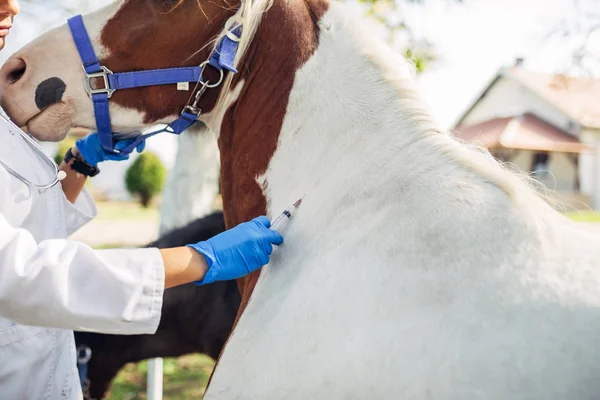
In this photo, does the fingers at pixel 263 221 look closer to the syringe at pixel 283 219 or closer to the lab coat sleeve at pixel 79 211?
the syringe at pixel 283 219

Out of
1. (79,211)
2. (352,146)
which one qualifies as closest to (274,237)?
(352,146)

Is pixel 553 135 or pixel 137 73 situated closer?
pixel 137 73

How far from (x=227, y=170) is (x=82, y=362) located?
187cm

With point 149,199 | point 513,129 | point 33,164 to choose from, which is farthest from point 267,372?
point 513,129

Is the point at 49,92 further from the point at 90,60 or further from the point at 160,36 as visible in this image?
the point at 160,36

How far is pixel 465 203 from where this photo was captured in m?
1.34

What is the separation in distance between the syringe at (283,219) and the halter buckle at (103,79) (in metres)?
0.72

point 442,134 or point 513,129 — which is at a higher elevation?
point 442,134

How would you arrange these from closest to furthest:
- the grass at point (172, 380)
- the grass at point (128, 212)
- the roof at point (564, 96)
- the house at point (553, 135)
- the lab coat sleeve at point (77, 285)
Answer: the lab coat sleeve at point (77, 285) → the grass at point (172, 380) → the grass at point (128, 212) → the house at point (553, 135) → the roof at point (564, 96)

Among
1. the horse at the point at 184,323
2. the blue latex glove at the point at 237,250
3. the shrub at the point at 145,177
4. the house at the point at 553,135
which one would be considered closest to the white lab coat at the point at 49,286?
the blue latex glove at the point at 237,250

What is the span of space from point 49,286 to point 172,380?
14.4 ft

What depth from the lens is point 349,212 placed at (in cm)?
152

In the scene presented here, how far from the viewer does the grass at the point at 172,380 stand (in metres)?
4.88

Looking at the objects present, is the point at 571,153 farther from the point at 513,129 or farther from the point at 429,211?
the point at 429,211
